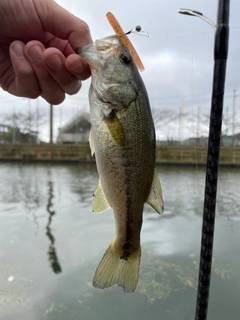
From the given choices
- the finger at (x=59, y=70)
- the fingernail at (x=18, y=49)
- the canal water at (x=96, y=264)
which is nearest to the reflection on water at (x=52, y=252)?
the canal water at (x=96, y=264)

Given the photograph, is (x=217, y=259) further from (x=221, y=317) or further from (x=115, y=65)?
(x=115, y=65)

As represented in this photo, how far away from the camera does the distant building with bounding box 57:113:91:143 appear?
83.0 feet

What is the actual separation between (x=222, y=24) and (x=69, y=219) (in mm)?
5018

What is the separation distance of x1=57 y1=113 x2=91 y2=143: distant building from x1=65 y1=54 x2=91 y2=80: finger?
76.4ft

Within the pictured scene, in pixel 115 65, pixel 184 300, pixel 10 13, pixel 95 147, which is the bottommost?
pixel 184 300

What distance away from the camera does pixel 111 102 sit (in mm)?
979

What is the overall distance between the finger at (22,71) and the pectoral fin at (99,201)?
1.90ft

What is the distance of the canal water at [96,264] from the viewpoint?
2.82m

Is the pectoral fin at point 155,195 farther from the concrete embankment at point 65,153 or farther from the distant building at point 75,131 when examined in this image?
the distant building at point 75,131

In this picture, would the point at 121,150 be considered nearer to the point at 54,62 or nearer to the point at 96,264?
the point at 54,62

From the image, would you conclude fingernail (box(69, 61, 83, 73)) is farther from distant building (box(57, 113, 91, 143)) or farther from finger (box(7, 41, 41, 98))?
distant building (box(57, 113, 91, 143))

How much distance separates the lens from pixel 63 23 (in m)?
1.25

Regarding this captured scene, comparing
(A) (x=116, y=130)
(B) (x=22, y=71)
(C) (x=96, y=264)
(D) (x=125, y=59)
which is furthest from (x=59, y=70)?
(C) (x=96, y=264)

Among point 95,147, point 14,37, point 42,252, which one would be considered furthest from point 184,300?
point 14,37
